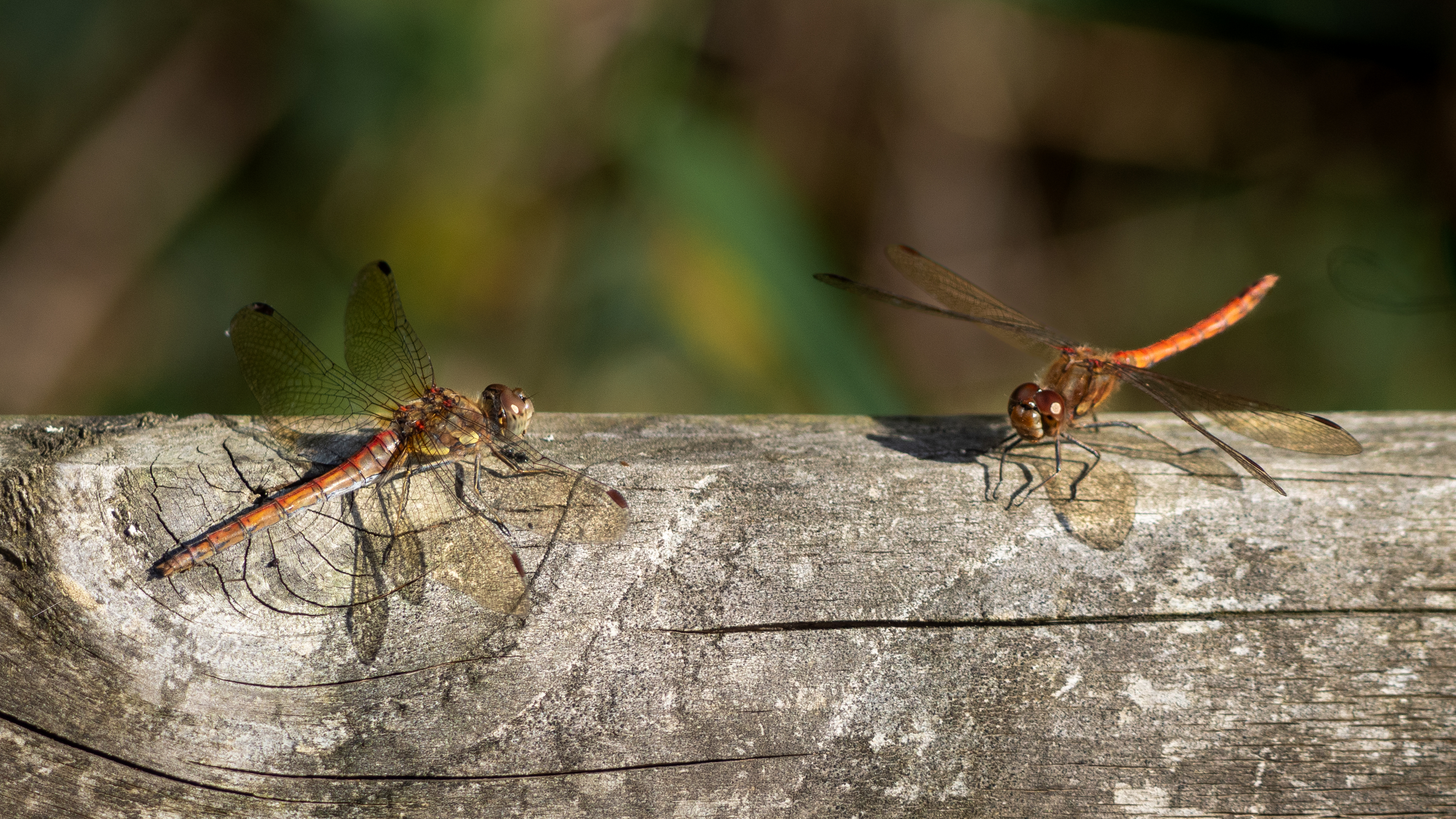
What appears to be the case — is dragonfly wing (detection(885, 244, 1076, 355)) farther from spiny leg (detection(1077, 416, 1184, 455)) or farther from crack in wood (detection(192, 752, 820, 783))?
crack in wood (detection(192, 752, 820, 783))

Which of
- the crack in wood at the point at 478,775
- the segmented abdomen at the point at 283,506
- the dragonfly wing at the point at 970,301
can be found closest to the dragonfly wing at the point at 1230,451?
the dragonfly wing at the point at 970,301

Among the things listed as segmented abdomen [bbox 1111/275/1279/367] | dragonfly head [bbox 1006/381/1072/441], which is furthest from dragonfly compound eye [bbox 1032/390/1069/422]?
segmented abdomen [bbox 1111/275/1279/367]

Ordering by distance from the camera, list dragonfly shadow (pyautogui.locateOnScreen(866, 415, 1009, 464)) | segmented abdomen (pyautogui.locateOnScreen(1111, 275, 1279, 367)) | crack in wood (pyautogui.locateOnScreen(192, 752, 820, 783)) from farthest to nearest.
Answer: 1. segmented abdomen (pyautogui.locateOnScreen(1111, 275, 1279, 367))
2. dragonfly shadow (pyautogui.locateOnScreen(866, 415, 1009, 464))
3. crack in wood (pyautogui.locateOnScreen(192, 752, 820, 783))

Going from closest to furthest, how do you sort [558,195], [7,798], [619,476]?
[7,798]
[619,476]
[558,195]

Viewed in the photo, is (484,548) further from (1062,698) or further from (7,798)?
(1062,698)

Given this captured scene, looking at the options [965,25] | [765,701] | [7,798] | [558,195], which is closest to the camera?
[7,798]

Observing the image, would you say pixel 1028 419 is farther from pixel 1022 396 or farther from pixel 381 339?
pixel 381 339

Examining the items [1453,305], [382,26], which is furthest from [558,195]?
[1453,305]
